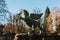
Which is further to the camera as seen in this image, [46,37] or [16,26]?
[16,26]

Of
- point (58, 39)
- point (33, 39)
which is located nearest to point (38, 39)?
point (33, 39)

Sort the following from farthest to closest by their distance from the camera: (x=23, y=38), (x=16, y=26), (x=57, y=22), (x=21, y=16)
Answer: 1. (x=16, y=26)
2. (x=57, y=22)
3. (x=21, y=16)
4. (x=23, y=38)

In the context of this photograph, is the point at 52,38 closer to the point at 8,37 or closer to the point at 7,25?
the point at 8,37

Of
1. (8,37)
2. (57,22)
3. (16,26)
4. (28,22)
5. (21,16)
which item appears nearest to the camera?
(8,37)

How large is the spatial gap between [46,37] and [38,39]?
0.68 meters

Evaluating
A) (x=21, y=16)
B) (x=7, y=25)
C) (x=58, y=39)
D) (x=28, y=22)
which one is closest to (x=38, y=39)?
(x=58, y=39)

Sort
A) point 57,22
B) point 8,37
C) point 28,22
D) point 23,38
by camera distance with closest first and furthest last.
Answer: point 23,38, point 8,37, point 28,22, point 57,22

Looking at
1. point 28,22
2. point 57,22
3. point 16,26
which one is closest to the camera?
point 28,22

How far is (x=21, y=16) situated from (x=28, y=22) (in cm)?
329

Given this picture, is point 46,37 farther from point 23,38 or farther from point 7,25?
point 7,25

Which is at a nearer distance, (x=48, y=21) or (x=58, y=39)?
(x=58, y=39)

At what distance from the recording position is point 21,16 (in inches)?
1339

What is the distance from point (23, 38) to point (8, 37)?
212 inches

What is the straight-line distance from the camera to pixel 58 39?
18109 millimetres
